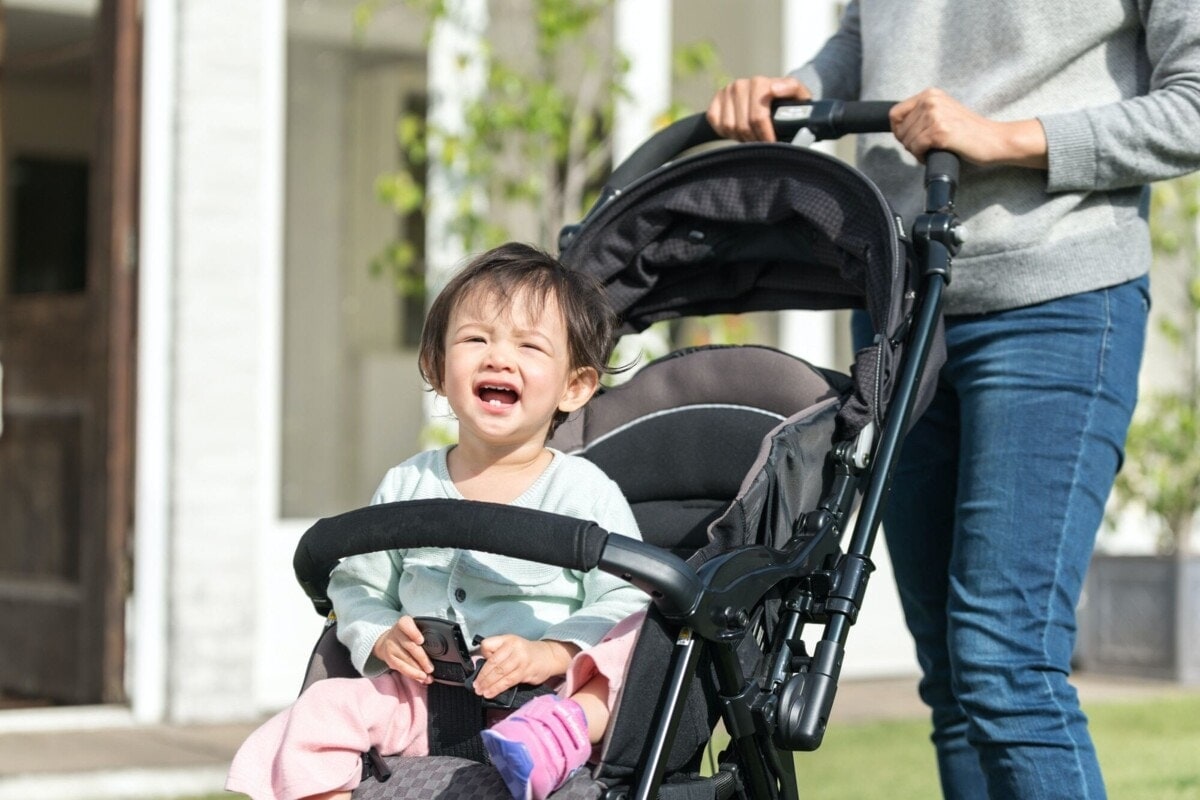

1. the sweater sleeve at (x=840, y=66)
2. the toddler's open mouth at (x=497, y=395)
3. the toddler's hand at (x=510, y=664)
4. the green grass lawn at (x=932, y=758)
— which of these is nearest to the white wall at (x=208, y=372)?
the green grass lawn at (x=932, y=758)

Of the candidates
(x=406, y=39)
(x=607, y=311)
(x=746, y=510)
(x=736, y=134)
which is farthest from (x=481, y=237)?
(x=746, y=510)

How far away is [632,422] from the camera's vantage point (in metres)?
2.79

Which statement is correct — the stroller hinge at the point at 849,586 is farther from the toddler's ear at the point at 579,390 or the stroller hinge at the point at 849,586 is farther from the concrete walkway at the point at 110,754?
the concrete walkway at the point at 110,754

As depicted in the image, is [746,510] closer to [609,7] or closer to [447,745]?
[447,745]

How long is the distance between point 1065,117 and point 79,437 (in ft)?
11.7

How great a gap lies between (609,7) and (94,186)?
1915mm

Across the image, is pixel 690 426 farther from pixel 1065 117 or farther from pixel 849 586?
pixel 1065 117

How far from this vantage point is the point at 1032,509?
2479 mm

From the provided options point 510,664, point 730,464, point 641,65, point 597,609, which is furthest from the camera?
point 641,65

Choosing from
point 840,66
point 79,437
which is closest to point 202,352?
point 79,437

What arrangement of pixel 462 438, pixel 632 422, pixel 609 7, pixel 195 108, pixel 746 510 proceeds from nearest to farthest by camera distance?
pixel 746 510, pixel 462 438, pixel 632 422, pixel 195 108, pixel 609 7

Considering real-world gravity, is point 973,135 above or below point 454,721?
above

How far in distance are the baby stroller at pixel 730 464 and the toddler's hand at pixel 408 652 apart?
11cm

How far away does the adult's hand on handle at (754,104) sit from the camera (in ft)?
9.37
